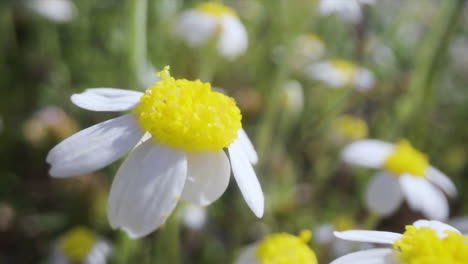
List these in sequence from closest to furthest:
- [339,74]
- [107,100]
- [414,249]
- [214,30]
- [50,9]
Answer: [414,249]
[107,100]
[214,30]
[50,9]
[339,74]

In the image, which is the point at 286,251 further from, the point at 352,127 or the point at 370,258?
the point at 352,127

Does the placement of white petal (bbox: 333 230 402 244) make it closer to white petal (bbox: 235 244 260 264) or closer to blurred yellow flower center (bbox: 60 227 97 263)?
white petal (bbox: 235 244 260 264)

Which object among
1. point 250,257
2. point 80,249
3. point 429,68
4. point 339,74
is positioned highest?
point 429,68

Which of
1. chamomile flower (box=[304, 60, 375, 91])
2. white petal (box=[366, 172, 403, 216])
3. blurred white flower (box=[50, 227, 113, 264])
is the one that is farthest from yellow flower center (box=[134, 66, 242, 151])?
chamomile flower (box=[304, 60, 375, 91])

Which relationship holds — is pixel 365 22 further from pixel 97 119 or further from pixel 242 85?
pixel 97 119

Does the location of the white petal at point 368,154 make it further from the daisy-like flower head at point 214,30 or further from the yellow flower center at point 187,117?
the yellow flower center at point 187,117

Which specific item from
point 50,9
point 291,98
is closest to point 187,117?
point 291,98
